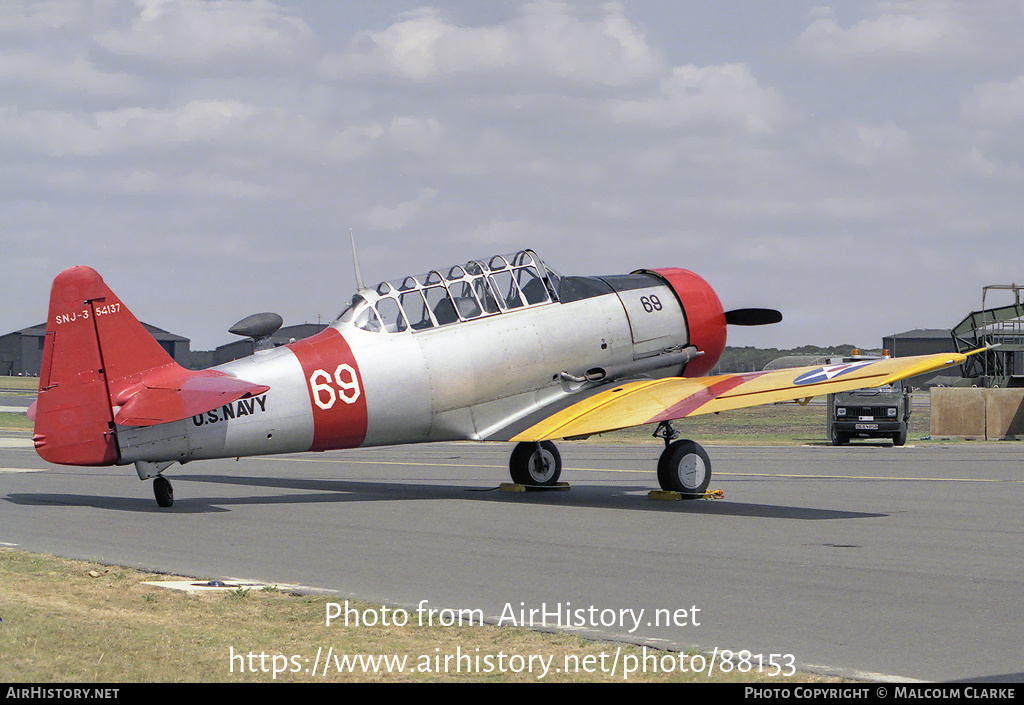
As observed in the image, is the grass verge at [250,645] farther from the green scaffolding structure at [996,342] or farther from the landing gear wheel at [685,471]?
the green scaffolding structure at [996,342]

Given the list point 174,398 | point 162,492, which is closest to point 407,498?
point 162,492

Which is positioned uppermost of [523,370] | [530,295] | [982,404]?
[530,295]

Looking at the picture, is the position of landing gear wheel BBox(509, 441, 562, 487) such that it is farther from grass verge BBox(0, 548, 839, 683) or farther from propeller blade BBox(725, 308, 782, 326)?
grass verge BBox(0, 548, 839, 683)

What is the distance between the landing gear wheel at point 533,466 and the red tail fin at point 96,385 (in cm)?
510

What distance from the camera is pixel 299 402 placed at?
47.2 ft

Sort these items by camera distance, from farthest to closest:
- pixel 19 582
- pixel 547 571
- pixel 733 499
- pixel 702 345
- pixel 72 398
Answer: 1. pixel 702 345
2. pixel 733 499
3. pixel 72 398
4. pixel 547 571
5. pixel 19 582

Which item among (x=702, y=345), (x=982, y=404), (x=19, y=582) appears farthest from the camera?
(x=982, y=404)

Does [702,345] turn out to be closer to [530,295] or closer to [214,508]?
[530,295]

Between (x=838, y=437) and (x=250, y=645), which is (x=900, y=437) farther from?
(x=250, y=645)

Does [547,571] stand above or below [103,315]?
below

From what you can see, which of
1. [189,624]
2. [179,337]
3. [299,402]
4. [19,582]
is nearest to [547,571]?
[189,624]

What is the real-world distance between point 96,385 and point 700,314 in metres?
9.44

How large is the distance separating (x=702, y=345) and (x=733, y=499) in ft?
10.8

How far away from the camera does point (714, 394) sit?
1517 cm
